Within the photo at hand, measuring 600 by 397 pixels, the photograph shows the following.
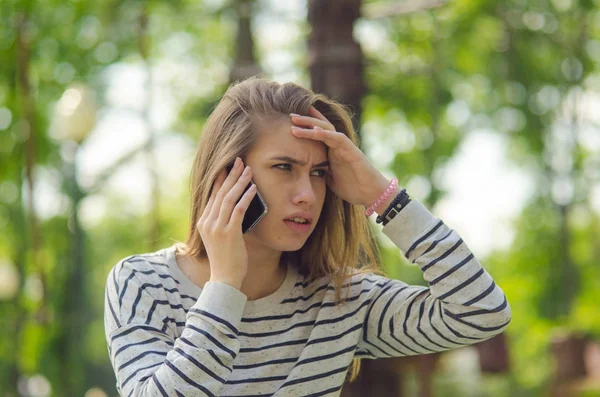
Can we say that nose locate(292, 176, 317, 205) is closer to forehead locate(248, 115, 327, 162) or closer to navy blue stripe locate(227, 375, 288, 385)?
forehead locate(248, 115, 327, 162)

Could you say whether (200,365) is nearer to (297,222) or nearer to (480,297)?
(297,222)

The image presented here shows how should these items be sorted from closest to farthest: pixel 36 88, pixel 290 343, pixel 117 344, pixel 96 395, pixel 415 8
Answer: pixel 117 344
pixel 290 343
pixel 415 8
pixel 96 395
pixel 36 88

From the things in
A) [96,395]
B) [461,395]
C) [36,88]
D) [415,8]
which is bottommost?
[461,395]

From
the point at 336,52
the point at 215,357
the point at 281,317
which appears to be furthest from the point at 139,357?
the point at 336,52

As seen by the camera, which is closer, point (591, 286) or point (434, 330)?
point (434, 330)

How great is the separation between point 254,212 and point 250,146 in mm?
187

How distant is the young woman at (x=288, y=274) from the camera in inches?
79.0

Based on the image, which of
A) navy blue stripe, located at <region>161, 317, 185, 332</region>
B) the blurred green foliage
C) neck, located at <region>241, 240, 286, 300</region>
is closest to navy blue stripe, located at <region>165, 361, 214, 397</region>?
navy blue stripe, located at <region>161, 317, 185, 332</region>

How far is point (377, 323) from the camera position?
230 cm

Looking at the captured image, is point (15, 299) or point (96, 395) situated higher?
point (15, 299)

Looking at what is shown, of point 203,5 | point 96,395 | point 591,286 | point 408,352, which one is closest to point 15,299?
point 203,5

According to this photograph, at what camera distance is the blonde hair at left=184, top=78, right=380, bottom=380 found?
2.17 metres

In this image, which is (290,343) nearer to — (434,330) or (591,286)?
(434,330)

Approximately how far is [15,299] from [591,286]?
9838 millimetres
